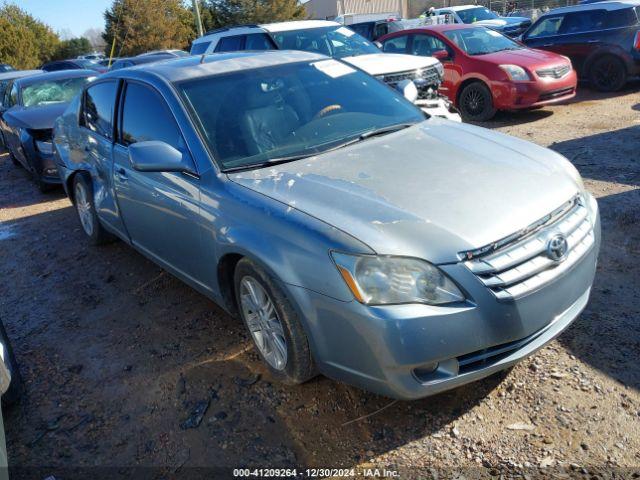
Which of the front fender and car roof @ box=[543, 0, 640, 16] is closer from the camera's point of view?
the front fender

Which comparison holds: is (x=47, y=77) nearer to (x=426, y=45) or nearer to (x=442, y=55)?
(x=426, y=45)

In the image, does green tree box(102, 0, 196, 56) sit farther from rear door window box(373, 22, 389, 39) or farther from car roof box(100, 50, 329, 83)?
car roof box(100, 50, 329, 83)

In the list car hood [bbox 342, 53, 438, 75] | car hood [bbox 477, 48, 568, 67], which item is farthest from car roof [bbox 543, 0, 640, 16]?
car hood [bbox 342, 53, 438, 75]

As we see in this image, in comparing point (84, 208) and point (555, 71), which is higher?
point (555, 71)

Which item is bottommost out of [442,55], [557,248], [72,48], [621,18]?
[72,48]

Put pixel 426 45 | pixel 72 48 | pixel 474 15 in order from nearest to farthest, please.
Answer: pixel 426 45 < pixel 474 15 < pixel 72 48

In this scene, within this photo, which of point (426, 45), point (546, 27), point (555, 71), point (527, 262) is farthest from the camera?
point (546, 27)

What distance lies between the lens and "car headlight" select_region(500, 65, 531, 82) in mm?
8711

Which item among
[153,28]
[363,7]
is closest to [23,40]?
[153,28]

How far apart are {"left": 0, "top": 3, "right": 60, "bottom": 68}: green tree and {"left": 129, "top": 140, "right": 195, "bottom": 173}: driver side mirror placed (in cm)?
4086

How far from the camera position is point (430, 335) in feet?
7.52

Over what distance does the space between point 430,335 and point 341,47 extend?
7.27 meters

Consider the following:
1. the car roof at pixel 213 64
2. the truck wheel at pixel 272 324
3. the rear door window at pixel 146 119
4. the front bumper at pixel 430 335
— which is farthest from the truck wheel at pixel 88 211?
the front bumper at pixel 430 335

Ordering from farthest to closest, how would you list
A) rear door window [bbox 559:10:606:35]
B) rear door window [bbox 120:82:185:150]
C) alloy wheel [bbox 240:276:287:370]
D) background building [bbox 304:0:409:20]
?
background building [bbox 304:0:409:20] < rear door window [bbox 559:10:606:35] < rear door window [bbox 120:82:185:150] < alloy wheel [bbox 240:276:287:370]
